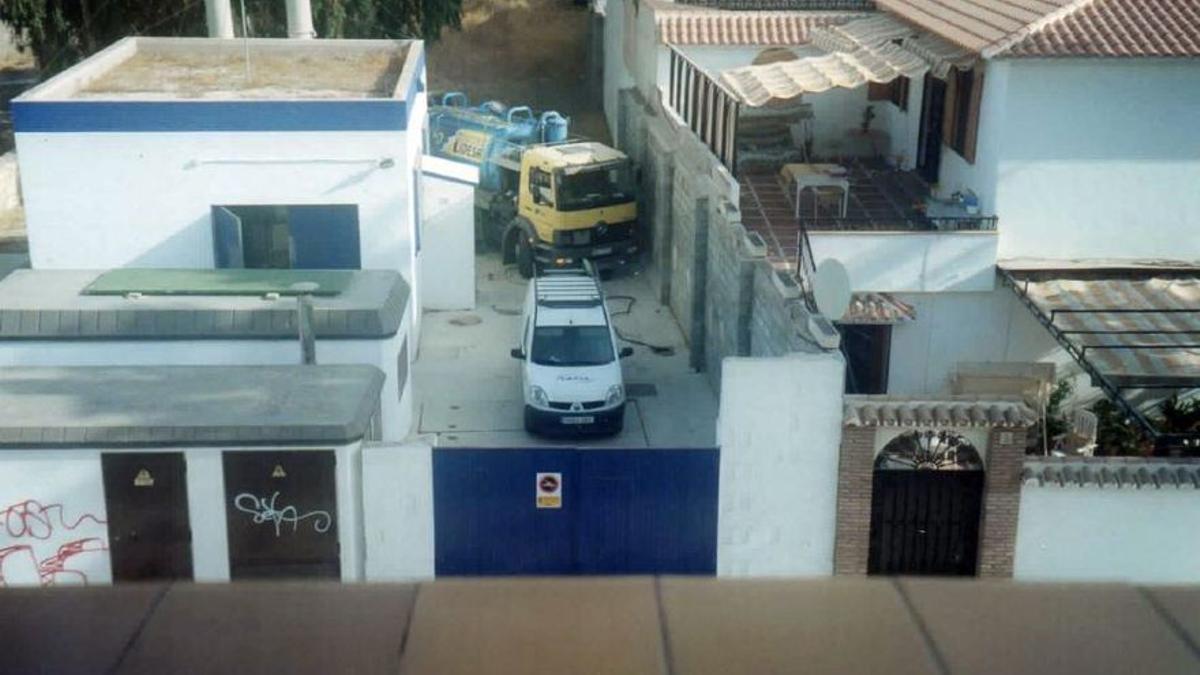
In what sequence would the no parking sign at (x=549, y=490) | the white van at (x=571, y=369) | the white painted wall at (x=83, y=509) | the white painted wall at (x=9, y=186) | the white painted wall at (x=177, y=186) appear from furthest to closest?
1. the white painted wall at (x=9, y=186)
2. the white painted wall at (x=177, y=186)
3. the white van at (x=571, y=369)
4. the no parking sign at (x=549, y=490)
5. the white painted wall at (x=83, y=509)

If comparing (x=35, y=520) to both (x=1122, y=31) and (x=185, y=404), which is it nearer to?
(x=185, y=404)

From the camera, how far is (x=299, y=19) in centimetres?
2862

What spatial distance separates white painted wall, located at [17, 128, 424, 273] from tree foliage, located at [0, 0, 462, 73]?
14.1 m

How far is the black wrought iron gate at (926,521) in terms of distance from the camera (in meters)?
13.1

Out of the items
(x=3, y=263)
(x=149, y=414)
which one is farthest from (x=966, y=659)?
(x=3, y=263)

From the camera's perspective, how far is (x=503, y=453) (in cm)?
1305

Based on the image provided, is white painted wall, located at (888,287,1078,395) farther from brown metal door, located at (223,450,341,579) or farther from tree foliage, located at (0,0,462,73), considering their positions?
tree foliage, located at (0,0,462,73)

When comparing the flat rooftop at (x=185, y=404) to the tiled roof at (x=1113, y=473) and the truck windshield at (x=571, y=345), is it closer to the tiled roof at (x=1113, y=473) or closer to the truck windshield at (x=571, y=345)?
the truck windshield at (x=571, y=345)

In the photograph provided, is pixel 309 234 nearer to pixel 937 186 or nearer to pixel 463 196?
pixel 463 196

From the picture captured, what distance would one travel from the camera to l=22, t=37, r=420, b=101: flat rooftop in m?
21.7

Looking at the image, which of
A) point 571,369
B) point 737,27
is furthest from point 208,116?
point 737,27

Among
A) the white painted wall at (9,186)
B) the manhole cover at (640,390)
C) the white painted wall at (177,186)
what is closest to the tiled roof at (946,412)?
the manhole cover at (640,390)

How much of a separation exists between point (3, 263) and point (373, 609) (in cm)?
2510

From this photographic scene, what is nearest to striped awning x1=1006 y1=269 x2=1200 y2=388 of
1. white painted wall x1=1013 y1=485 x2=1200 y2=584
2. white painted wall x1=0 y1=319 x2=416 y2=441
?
→ white painted wall x1=1013 y1=485 x2=1200 y2=584
